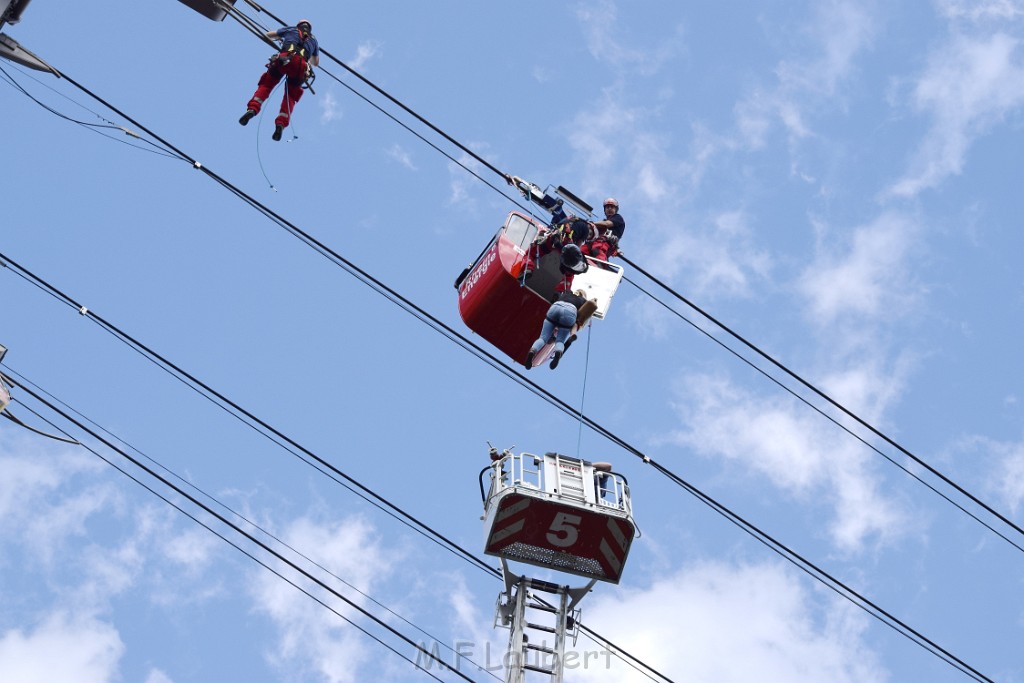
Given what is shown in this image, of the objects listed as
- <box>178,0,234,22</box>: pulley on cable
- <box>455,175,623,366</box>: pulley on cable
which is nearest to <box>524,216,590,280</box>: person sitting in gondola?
<box>455,175,623,366</box>: pulley on cable

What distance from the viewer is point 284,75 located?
61.5 feet

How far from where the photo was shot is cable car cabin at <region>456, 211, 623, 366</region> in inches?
844

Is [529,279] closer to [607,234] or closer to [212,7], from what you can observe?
[607,234]

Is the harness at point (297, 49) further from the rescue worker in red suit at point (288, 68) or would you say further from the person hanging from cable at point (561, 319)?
the person hanging from cable at point (561, 319)

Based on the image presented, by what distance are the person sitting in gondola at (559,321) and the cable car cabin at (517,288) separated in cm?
13

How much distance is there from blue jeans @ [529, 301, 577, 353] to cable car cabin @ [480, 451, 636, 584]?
5.09 feet

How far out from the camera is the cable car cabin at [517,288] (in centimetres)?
2144

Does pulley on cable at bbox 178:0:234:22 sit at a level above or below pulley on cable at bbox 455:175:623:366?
below

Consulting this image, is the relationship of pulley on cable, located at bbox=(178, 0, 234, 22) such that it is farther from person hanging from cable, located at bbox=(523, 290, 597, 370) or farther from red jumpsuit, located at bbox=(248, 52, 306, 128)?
person hanging from cable, located at bbox=(523, 290, 597, 370)

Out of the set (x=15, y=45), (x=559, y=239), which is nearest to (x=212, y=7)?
(x=15, y=45)

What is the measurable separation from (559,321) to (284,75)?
467 cm

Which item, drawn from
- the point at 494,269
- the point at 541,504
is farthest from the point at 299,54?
the point at 541,504

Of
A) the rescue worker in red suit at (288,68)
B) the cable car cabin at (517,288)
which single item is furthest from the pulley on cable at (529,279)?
the rescue worker in red suit at (288,68)

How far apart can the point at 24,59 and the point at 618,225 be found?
854 cm
